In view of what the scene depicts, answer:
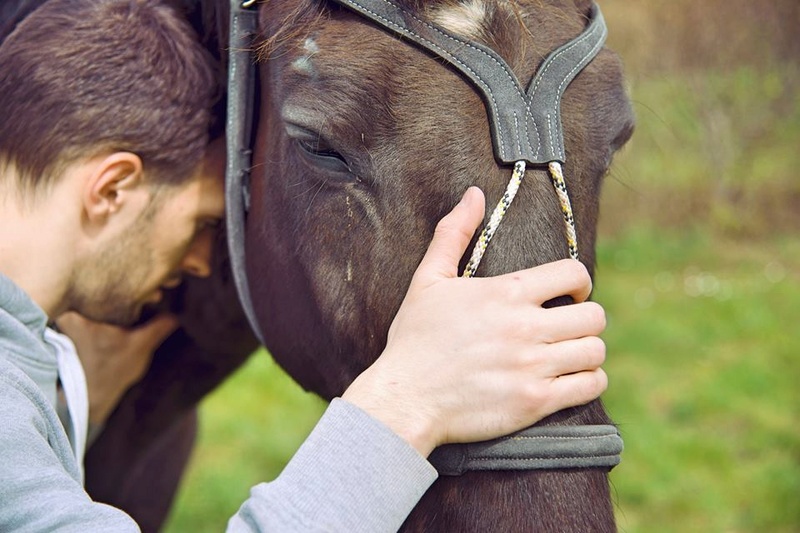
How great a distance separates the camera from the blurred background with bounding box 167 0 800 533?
14.4ft

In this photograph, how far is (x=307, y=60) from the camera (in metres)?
1.79

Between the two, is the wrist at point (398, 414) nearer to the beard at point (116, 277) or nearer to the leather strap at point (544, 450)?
the leather strap at point (544, 450)

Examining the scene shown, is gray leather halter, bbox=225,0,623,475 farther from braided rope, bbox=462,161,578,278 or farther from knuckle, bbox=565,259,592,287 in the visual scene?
knuckle, bbox=565,259,592,287

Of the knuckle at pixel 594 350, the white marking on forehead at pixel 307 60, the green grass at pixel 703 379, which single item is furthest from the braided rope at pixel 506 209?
the green grass at pixel 703 379

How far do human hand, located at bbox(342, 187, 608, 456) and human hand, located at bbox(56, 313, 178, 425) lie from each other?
137 centimetres

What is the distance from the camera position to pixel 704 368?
548cm

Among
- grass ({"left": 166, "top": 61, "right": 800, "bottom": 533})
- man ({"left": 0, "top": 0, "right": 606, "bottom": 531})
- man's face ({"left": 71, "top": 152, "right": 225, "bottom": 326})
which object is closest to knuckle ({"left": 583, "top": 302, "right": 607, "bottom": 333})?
man ({"left": 0, "top": 0, "right": 606, "bottom": 531})

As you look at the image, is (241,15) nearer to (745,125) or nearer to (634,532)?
(634,532)

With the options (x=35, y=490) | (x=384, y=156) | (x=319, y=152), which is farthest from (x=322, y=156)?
(x=35, y=490)

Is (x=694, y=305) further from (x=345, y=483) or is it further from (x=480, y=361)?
(x=345, y=483)

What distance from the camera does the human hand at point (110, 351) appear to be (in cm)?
271

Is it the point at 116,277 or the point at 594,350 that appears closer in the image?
the point at 594,350

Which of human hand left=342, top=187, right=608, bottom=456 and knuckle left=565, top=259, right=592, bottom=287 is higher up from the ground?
knuckle left=565, top=259, right=592, bottom=287

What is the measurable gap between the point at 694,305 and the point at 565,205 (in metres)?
4.96
